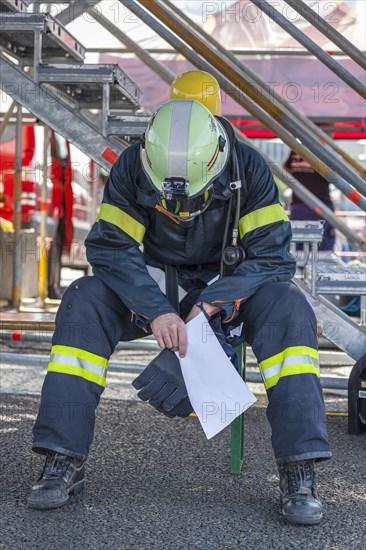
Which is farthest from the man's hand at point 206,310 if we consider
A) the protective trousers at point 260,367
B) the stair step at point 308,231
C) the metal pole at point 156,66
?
the metal pole at point 156,66

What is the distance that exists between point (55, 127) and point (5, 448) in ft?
5.89

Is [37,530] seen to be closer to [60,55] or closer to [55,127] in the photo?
[55,127]

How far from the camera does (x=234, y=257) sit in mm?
3246

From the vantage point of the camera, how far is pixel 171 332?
3037 mm

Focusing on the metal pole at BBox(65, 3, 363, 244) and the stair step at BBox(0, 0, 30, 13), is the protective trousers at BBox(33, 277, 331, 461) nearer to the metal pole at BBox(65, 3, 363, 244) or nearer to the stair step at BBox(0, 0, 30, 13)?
the stair step at BBox(0, 0, 30, 13)

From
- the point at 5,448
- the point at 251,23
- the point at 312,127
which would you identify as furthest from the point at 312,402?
the point at 251,23

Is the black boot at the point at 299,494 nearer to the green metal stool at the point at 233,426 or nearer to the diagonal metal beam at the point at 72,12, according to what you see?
the green metal stool at the point at 233,426

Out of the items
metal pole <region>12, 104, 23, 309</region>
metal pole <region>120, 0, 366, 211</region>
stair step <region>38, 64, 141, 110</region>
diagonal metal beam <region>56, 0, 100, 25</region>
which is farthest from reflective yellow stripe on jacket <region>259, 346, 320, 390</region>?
metal pole <region>12, 104, 23, 309</region>

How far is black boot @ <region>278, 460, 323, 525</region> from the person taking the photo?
9.13 ft

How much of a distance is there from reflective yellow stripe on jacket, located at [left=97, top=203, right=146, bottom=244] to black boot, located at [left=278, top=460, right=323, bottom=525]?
1.02 metres

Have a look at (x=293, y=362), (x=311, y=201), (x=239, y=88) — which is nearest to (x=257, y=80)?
(x=239, y=88)

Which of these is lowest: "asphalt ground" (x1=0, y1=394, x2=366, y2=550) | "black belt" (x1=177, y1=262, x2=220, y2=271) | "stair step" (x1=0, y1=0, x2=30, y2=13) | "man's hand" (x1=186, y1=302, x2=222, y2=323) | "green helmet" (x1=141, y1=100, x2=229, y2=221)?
"asphalt ground" (x1=0, y1=394, x2=366, y2=550)

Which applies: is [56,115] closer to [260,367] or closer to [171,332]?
[171,332]

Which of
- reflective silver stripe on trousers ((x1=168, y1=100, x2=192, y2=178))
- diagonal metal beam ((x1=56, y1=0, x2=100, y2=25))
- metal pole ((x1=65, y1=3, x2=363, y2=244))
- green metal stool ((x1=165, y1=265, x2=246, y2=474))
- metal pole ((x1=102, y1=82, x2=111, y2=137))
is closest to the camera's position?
reflective silver stripe on trousers ((x1=168, y1=100, x2=192, y2=178))
